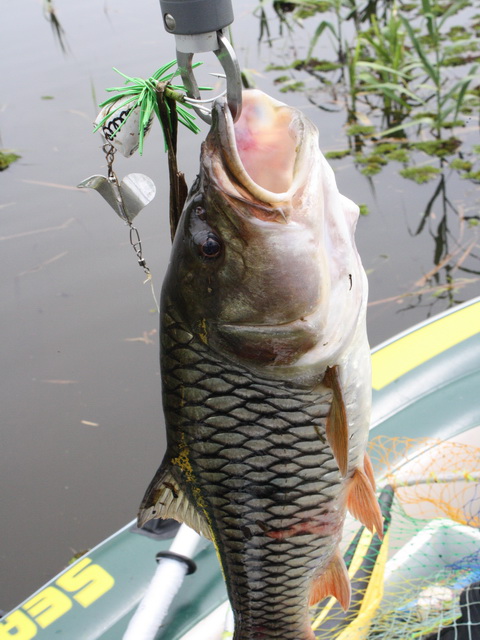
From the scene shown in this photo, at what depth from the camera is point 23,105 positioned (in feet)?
25.0

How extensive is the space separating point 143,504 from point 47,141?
6.14 meters

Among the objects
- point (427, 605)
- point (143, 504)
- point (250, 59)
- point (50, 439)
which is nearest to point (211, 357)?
point (143, 504)

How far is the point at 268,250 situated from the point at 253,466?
0.49 m

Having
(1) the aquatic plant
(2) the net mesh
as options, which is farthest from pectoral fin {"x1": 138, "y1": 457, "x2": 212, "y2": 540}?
(1) the aquatic plant

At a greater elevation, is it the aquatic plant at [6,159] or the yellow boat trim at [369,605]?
the aquatic plant at [6,159]

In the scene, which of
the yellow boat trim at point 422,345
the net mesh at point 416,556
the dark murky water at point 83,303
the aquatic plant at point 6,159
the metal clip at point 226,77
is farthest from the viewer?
the aquatic plant at point 6,159

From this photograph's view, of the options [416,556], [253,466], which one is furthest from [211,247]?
[416,556]

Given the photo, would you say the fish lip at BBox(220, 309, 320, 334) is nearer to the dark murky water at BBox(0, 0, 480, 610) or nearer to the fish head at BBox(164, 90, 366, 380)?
the fish head at BBox(164, 90, 366, 380)

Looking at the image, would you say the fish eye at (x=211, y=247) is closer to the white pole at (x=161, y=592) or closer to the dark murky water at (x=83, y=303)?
the white pole at (x=161, y=592)

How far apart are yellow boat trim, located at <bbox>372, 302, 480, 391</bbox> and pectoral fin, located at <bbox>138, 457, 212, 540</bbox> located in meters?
1.66

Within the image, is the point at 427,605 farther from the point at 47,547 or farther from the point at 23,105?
the point at 23,105

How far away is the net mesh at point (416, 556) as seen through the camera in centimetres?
213

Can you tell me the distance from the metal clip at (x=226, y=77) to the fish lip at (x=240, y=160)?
21 mm

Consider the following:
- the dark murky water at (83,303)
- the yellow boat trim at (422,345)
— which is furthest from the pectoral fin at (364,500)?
the dark murky water at (83,303)
